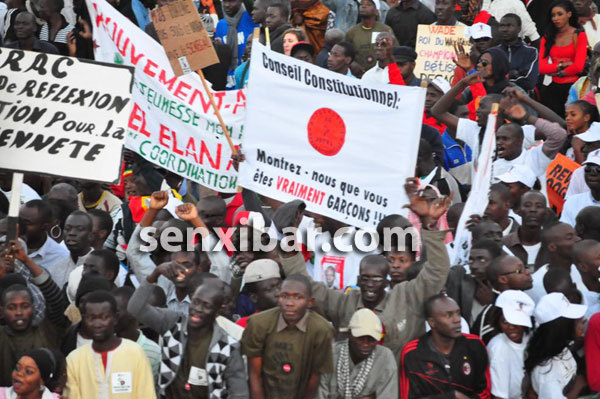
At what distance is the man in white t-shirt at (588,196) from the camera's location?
11.0m

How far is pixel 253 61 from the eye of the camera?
11.2 metres

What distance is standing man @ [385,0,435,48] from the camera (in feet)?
55.6

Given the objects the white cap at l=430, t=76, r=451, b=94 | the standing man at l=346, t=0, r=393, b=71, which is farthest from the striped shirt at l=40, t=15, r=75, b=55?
the white cap at l=430, t=76, r=451, b=94

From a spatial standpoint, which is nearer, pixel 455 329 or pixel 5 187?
pixel 455 329

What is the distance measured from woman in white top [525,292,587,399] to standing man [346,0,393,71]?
7.08m

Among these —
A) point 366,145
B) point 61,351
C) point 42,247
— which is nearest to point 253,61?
point 366,145

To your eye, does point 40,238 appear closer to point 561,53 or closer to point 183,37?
point 183,37

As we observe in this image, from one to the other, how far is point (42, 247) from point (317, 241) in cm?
215

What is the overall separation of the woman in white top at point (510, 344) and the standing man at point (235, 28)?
775 cm

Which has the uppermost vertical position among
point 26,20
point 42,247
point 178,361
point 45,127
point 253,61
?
point 26,20

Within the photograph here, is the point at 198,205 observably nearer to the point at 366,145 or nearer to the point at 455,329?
the point at 366,145

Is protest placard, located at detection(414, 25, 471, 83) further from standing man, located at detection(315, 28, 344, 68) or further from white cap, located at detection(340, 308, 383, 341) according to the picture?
white cap, located at detection(340, 308, 383, 341)

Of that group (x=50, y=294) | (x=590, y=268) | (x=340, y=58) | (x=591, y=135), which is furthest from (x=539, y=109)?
(x=50, y=294)

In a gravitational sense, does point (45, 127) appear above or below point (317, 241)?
above
